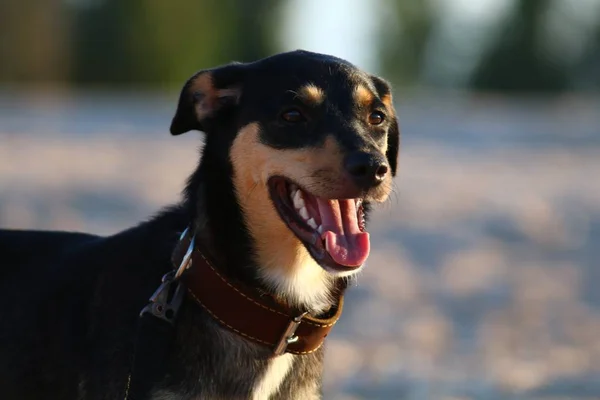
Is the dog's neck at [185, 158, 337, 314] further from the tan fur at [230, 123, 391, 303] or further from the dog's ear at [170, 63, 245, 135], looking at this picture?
the dog's ear at [170, 63, 245, 135]

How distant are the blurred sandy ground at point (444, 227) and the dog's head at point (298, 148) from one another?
51cm

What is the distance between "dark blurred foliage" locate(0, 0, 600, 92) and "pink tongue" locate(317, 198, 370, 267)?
37985 millimetres

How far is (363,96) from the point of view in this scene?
4.44 m

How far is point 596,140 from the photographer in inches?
798

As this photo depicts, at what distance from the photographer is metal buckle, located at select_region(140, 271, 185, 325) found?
13.0ft

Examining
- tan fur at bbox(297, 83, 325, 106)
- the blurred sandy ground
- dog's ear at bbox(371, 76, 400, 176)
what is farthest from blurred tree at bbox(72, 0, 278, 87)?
tan fur at bbox(297, 83, 325, 106)

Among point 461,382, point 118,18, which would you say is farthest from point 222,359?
point 118,18

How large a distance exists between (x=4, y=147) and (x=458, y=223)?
312 inches

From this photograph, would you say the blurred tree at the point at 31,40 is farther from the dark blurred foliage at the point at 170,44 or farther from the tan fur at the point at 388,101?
the tan fur at the point at 388,101

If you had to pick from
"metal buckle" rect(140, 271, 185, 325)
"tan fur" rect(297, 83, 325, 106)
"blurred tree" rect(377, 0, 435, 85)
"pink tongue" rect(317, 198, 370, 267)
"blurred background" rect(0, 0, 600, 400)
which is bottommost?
"blurred tree" rect(377, 0, 435, 85)

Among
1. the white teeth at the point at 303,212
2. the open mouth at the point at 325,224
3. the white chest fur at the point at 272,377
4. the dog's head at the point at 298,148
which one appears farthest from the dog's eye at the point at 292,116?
the white chest fur at the point at 272,377

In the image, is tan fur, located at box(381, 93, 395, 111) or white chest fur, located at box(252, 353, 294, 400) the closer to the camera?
white chest fur, located at box(252, 353, 294, 400)

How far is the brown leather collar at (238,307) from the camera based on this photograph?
13.5 ft

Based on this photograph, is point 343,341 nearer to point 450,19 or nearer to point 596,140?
point 596,140
